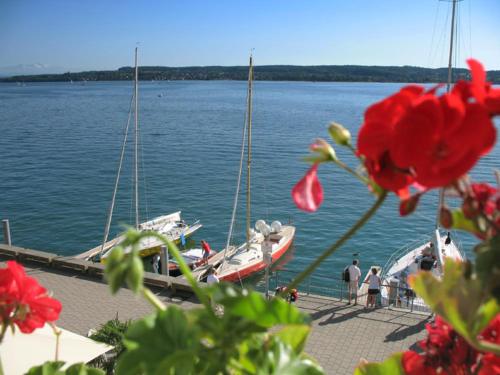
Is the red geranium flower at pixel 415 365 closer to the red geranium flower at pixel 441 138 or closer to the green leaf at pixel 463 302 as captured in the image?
the green leaf at pixel 463 302

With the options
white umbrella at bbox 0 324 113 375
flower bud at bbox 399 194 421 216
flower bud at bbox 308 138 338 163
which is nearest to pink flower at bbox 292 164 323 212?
flower bud at bbox 308 138 338 163

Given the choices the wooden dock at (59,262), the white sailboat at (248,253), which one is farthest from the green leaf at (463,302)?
the white sailboat at (248,253)

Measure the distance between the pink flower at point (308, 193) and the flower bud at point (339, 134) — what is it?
74 millimetres

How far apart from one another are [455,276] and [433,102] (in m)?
0.31

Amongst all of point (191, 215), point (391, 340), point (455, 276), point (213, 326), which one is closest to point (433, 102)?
point (455, 276)

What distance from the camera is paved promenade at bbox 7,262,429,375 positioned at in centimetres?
1191

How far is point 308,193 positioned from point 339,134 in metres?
0.13

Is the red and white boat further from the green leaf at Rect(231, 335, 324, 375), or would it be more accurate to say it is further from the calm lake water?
the green leaf at Rect(231, 335, 324, 375)

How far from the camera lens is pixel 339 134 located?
878 mm

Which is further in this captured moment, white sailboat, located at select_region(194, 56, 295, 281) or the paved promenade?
white sailboat, located at select_region(194, 56, 295, 281)

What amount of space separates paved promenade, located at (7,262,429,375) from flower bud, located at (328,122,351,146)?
35.8ft

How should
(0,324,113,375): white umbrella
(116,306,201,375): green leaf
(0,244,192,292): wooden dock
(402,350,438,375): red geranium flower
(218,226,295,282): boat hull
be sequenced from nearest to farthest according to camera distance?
(116,306,201,375): green leaf < (402,350,438,375): red geranium flower < (0,324,113,375): white umbrella < (0,244,192,292): wooden dock < (218,226,295,282): boat hull

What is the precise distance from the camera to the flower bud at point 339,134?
2.87 ft

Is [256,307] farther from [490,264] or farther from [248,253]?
[248,253]
